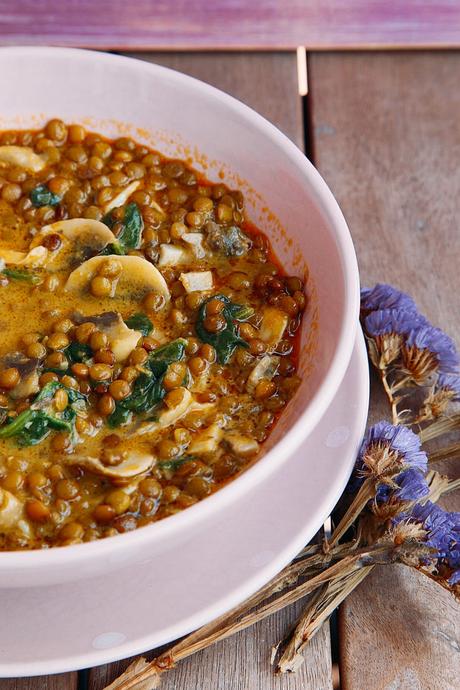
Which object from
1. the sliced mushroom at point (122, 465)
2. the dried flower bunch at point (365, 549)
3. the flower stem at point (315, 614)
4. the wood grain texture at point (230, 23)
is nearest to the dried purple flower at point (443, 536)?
the dried flower bunch at point (365, 549)

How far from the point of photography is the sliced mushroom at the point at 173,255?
3178mm

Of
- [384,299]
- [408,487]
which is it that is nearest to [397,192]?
[384,299]

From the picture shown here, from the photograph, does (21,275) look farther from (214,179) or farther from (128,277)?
(214,179)

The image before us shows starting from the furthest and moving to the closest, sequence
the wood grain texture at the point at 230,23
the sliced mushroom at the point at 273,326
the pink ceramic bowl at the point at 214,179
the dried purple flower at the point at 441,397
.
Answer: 1. the wood grain texture at the point at 230,23
2. the dried purple flower at the point at 441,397
3. the sliced mushroom at the point at 273,326
4. the pink ceramic bowl at the point at 214,179

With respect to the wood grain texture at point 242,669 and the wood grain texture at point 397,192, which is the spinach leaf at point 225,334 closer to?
the wood grain texture at point 397,192

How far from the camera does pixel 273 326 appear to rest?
3033 mm

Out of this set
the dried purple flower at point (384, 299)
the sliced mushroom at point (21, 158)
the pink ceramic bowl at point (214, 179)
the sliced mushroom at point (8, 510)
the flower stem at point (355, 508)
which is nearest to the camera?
the pink ceramic bowl at point (214, 179)

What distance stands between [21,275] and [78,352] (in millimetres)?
377

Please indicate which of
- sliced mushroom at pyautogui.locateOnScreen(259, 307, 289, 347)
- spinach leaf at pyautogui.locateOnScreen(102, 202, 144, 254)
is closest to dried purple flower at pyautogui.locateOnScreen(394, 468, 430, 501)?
sliced mushroom at pyautogui.locateOnScreen(259, 307, 289, 347)

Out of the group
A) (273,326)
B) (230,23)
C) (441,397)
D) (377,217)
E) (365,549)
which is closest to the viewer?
(365,549)

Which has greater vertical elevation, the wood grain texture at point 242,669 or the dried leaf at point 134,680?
the dried leaf at point 134,680

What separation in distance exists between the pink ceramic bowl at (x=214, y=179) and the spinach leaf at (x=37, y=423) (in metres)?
0.49

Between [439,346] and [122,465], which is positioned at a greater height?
[439,346]

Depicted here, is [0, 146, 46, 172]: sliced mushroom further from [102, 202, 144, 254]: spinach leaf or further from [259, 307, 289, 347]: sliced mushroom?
[259, 307, 289, 347]: sliced mushroom
